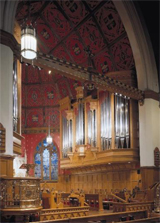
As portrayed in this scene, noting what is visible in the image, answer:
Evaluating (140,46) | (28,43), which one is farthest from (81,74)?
(28,43)

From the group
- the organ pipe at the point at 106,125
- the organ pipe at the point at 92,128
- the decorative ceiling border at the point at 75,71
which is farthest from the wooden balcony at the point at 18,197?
the organ pipe at the point at 92,128

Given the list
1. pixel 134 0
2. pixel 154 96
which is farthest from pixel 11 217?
pixel 134 0

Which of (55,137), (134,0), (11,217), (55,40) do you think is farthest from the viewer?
(55,137)

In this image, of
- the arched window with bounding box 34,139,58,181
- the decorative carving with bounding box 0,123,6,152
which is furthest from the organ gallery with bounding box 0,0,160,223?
the arched window with bounding box 34,139,58,181

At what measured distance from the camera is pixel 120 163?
13742mm

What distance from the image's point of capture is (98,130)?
14797mm

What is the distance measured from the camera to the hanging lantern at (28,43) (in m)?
6.77

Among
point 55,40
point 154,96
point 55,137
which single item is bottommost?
point 55,137

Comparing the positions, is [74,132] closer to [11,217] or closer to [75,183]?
[75,183]

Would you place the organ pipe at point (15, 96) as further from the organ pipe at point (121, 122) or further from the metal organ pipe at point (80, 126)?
the metal organ pipe at point (80, 126)

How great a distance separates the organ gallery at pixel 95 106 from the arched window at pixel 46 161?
414mm

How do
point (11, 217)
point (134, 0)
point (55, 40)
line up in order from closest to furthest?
1. point (11, 217)
2. point (134, 0)
3. point (55, 40)

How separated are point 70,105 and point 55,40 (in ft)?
10.9

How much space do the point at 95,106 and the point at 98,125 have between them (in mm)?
889
